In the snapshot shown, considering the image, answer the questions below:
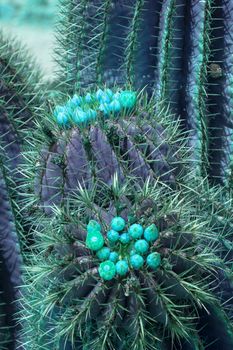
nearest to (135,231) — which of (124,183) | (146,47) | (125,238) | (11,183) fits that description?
(125,238)

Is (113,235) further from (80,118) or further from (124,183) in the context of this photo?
(80,118)

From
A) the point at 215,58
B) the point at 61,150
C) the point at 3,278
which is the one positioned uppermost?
the point at 215,58

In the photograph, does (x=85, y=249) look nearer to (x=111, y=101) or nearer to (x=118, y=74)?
(x=111, y=101)

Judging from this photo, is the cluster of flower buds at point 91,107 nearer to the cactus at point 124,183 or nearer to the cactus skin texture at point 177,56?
the cactus at point 124,183

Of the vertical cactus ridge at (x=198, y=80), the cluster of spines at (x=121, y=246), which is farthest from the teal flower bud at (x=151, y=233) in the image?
the vertical cactus ridge at (x=198, y=80)

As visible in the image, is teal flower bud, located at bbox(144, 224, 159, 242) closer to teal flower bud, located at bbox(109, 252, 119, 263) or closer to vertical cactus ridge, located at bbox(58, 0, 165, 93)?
teal flower bud, located at bbox(109, 252, 119, 263)

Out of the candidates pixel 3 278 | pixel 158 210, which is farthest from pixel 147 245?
pixel 3 278

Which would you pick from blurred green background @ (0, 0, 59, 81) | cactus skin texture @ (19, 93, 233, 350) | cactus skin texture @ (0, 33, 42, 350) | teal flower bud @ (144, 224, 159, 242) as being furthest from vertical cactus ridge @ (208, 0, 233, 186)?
blurred green background @ (0, 0, 59, 81)
